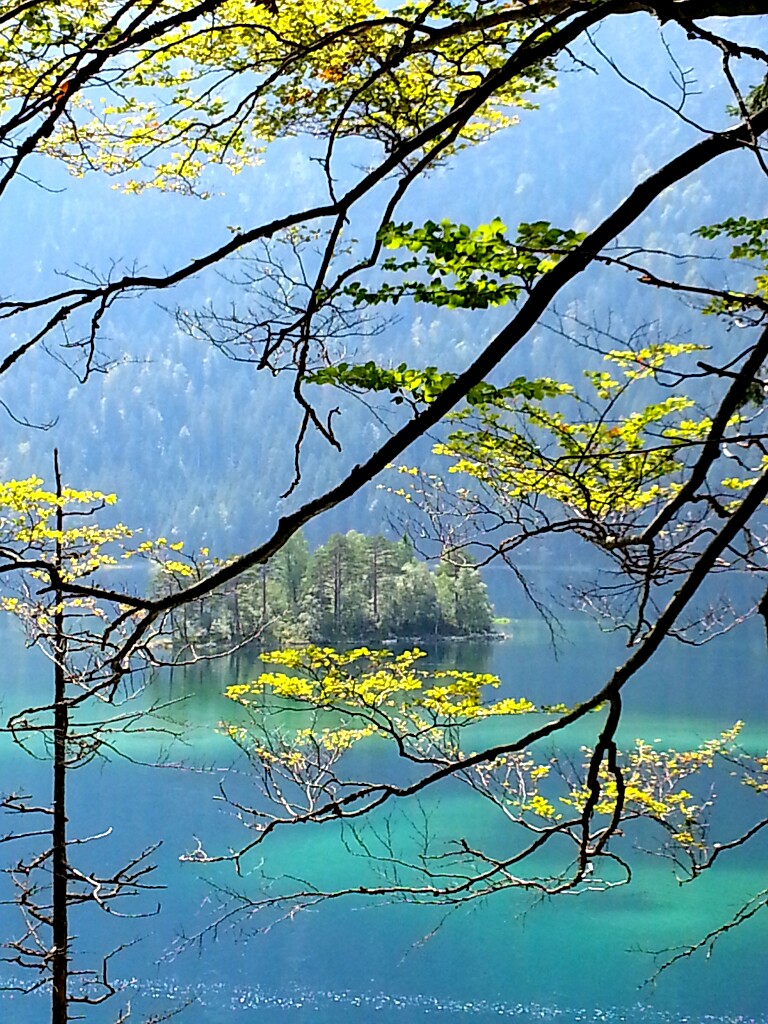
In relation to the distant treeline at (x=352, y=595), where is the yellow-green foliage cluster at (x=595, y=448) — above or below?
above

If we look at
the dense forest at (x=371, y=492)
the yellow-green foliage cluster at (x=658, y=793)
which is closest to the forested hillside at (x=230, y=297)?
the dense forest at (x=371, y=492)

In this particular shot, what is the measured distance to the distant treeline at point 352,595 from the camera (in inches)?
703

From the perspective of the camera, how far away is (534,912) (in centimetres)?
1271

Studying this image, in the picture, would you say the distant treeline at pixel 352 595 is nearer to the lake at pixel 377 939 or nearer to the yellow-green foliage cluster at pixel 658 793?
the lake at pixel 377 939

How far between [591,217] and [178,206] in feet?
62.5

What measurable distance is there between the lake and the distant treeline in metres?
2.46

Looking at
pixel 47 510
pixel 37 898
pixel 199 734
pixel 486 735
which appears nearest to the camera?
pixel 47 510

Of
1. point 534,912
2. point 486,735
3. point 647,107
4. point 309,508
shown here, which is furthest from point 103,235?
point 309,508

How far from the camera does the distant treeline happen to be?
17.8 meters

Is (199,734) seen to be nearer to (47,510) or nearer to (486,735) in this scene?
(486,735)

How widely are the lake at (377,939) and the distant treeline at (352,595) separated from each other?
8.06 feet

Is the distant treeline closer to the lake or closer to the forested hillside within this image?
the lake

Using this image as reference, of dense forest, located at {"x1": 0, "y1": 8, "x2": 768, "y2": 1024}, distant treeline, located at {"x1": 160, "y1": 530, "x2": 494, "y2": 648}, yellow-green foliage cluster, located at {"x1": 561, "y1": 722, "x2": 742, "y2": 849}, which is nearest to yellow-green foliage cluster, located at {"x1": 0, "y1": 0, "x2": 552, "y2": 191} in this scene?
dense forest, located at {"x1": 0, "y1": 8, "x2": 768, "y2": 1024}

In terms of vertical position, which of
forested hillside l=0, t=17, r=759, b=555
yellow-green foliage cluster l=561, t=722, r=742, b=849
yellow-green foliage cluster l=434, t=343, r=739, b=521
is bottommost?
yellow-green foliage cluster l=561, t=722, r=742, b=849
